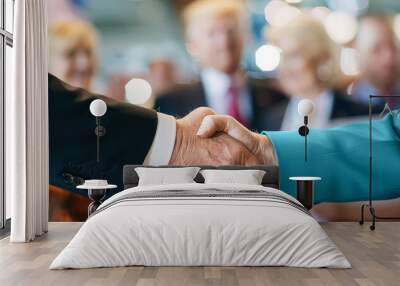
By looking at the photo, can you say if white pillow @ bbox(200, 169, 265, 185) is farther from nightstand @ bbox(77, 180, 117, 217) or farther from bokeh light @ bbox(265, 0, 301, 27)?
bokeh light @ bbox(265, 0, 301, 27)

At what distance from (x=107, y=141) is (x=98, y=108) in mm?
590

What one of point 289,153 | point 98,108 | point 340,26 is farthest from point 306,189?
point 98,108

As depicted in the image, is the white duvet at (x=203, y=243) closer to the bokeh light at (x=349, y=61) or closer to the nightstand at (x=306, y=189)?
the nightstand at (x=306, y=189)

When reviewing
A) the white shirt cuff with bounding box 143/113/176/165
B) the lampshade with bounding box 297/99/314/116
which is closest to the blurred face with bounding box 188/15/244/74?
the white shirt cuff with bounding box 143/113/176/165

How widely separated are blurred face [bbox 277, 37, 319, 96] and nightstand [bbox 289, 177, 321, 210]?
4.02 feet

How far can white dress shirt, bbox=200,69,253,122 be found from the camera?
25.7 ft

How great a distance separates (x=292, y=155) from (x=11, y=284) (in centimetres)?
445

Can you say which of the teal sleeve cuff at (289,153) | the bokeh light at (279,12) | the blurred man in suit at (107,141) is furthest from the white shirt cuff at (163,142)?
the bokeh light at (279,12)

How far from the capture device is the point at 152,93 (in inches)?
308

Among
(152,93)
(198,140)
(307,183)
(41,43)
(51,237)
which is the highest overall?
(41,43)

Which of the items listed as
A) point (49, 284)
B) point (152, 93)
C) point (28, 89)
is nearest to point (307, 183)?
point (152, 93)

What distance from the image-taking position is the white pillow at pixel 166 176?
7141 millimetres

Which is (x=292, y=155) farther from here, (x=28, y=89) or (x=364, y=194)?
(x=28, y=89)

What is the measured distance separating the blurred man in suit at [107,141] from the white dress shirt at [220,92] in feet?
1.16
